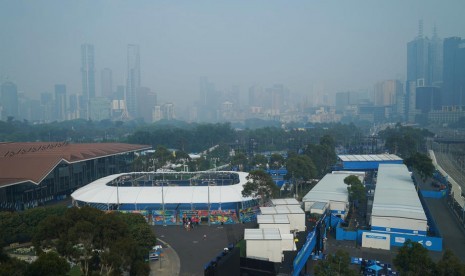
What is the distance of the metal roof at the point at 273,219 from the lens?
524 inches

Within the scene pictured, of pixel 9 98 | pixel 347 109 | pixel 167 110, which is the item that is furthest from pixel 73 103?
pixel 347 109

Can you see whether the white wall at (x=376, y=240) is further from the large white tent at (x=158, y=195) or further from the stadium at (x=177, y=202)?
the large white tent at (x=158, y=195)

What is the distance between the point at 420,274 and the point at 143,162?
84.8ft

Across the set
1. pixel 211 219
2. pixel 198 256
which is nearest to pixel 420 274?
pixel 198 256

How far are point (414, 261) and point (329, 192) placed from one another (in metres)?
11.4

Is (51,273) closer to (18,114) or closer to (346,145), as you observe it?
(346,145)

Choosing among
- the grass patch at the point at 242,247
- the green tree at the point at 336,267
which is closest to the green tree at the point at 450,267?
the green tree at the point at 336,267

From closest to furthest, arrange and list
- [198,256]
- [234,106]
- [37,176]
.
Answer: [198,256], [37,176], [234,106]

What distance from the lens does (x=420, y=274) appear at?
9.27m

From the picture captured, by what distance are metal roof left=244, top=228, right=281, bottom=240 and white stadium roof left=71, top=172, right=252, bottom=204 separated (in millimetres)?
6682

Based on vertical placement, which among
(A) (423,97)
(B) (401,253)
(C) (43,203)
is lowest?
(C) (43,203)

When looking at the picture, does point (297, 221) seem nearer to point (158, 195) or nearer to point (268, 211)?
point (268, 211)

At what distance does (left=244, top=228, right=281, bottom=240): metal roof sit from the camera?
38.1 ft

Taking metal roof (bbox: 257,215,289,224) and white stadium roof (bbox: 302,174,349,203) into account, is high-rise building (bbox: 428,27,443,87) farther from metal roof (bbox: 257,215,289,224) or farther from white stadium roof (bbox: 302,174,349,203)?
metal roof (bbox: 257,215,289,224)
